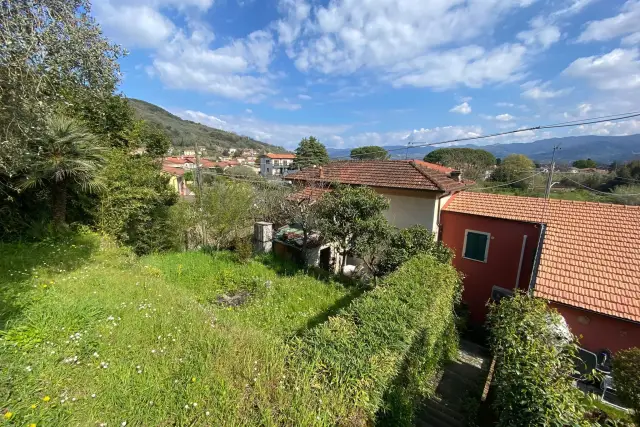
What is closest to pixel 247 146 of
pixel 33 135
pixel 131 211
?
pixel 131 211

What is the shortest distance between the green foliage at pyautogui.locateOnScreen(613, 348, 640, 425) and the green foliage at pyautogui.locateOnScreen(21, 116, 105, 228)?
11.1 meters

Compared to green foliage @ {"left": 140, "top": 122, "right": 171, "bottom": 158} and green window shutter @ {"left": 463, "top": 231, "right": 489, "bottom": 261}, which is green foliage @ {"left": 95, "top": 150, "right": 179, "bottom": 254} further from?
green window shutter @ {"left": 463, "top": 231, "right": 489, "bottom": 261}

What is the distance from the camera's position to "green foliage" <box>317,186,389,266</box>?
8781 millimetres

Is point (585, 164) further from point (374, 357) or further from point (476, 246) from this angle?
point (374, 357)

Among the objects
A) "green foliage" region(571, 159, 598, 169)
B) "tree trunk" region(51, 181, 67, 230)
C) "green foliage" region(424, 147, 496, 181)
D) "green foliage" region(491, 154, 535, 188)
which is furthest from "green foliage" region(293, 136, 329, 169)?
"green foliage" region(571, 159, 598, 169)

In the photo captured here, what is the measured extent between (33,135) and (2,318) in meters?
2.81

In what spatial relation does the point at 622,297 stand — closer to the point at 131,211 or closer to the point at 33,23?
the point at 33,23

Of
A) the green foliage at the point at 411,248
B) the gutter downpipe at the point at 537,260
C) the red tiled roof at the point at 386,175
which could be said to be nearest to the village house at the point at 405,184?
the red tiled roof at the point at 386,175

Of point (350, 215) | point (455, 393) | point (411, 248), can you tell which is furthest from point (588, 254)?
point (350, 215)

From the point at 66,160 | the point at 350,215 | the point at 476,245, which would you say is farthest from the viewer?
the point at 476,245

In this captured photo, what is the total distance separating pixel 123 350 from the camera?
11.9ft

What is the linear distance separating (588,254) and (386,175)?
25.8ft

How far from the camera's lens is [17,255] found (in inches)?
256

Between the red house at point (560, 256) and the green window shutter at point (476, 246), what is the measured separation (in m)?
0.04
